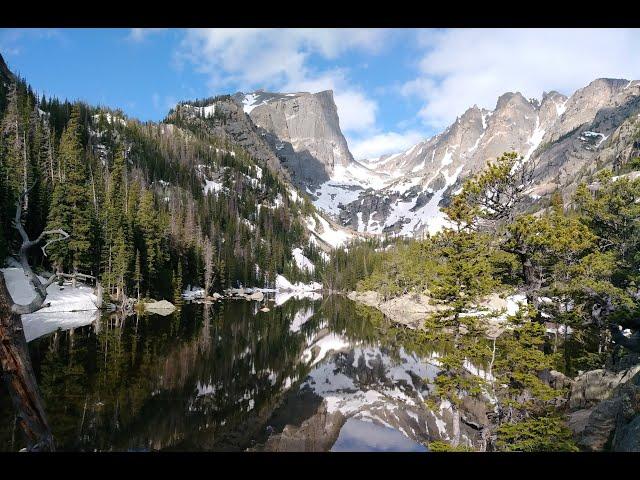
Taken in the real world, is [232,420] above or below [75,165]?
below

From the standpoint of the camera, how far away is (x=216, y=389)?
2552 centimetres

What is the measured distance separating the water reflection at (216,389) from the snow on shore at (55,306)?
7.64ft

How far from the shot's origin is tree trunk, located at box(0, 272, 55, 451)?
579 centimetres

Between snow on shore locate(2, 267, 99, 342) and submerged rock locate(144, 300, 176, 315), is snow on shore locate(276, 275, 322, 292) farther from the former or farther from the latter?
snow on shore locate(2, 267, 99, 342)

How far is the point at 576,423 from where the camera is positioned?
18.2 m

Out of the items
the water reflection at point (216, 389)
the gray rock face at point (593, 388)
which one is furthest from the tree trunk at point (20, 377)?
the gray rock face at point (593, 388)

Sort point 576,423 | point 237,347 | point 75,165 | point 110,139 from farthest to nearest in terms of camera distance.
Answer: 1. point 110,139
2. point 75,165
3. point 237,347
4. point 576,423

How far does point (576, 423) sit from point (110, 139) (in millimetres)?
158462

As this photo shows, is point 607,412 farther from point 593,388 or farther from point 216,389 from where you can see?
point 216,389

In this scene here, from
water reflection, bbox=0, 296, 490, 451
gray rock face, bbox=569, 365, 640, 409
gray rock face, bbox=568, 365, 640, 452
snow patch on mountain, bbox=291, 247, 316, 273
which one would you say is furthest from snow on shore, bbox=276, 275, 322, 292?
gray rock face, bbox=568, 365, 640, 452

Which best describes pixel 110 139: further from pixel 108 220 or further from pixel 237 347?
pixel 237 347

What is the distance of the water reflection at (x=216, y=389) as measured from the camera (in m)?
18.0

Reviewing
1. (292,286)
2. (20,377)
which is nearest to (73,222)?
(20,377)
